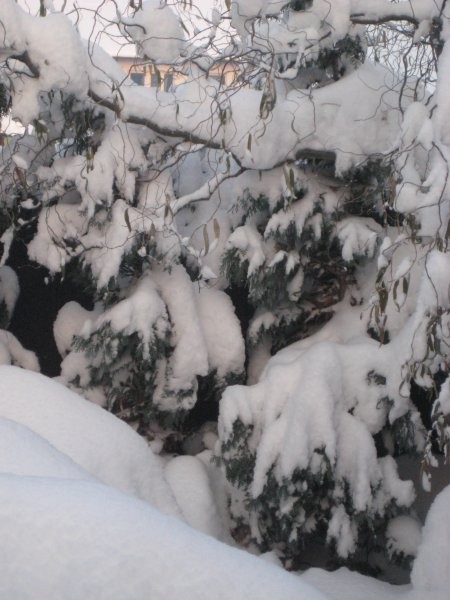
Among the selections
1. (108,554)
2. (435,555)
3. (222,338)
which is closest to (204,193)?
(222,338)

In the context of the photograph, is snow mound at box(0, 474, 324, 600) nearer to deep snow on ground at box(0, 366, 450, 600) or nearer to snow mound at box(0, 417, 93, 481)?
deep snow on ground at box(0, 366, 450, 600)

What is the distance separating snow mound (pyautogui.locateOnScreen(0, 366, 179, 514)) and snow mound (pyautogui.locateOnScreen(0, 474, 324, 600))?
149cm

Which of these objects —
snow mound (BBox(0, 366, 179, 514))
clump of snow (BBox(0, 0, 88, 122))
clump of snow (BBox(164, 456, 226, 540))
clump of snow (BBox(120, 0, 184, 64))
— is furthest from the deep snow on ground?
clump of snow (BBox(120, 0, 184, 64))

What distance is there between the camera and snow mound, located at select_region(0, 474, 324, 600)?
3.53 ft

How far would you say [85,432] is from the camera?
2.83 m

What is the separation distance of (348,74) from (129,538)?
3746 mm

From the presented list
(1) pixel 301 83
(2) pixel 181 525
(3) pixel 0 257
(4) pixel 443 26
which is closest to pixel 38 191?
(3) pixel 0 257

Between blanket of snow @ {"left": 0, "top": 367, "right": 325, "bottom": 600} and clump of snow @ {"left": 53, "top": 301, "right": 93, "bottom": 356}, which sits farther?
clump of snow @ {"left": 53, "top": 301, "right": 93, "bottom": 356}

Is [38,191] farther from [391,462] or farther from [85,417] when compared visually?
[391,462]

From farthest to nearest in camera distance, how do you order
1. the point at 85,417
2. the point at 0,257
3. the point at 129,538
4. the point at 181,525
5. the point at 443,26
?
the point at 0,257 < the point at 443,26 < the point at 85,417 < the point at 181,525 < the point at 129,538

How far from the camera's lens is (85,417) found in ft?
9.62

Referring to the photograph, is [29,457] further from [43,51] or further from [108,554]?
[43,51]

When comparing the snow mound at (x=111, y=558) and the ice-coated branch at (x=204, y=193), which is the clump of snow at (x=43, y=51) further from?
the snow mound at (x=111, y=558)

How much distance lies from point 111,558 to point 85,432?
1770 millimetres
